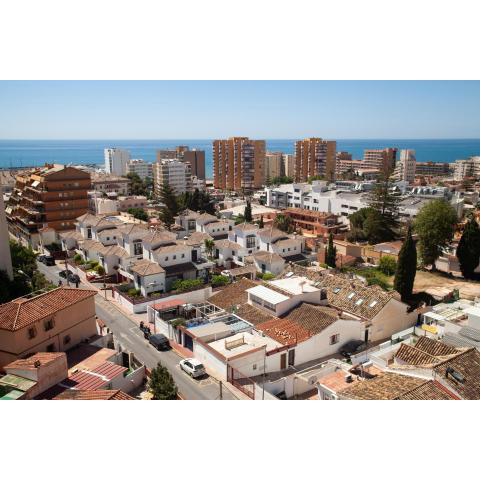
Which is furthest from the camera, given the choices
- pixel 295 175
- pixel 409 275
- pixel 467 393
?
pixel 295 175

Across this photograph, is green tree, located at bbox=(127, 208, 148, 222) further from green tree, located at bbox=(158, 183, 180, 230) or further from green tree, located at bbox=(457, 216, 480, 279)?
green tree, located at bbox=(457, 216, 480, 279)

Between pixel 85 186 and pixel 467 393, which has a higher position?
pixel 85 186

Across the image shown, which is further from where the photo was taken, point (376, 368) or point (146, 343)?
point (146, 343)

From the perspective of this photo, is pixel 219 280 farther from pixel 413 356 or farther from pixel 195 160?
pixel 195 160

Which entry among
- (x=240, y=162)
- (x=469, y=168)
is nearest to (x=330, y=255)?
(x=240, y=162)

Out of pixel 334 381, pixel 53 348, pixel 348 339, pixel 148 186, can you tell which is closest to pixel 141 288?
pixel 53 348

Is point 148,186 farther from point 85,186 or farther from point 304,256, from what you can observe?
point 304,256
